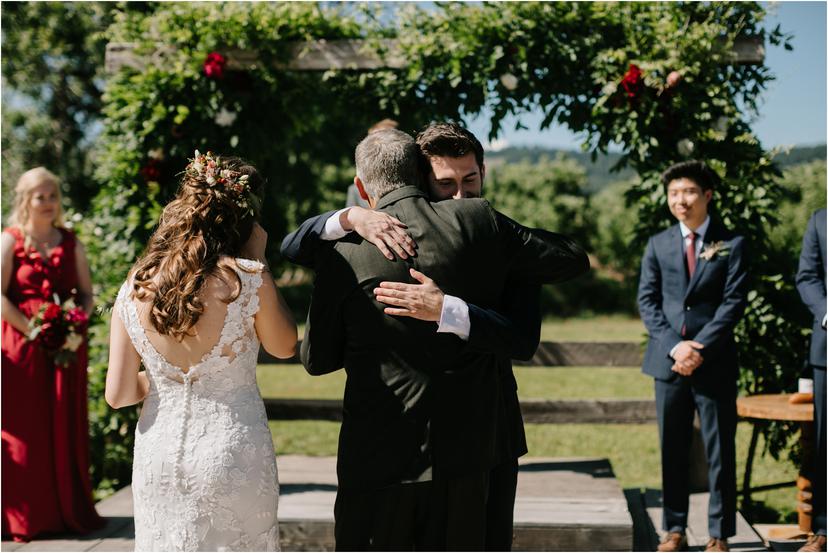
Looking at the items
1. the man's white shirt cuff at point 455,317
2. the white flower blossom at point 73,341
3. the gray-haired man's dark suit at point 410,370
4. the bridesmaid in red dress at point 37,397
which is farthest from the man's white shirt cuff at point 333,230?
the bridesmaid in red dress at point 37,397

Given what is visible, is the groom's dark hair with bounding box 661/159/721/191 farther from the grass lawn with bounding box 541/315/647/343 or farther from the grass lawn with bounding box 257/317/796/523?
the grass lawn with bounding box 541/315/647/343

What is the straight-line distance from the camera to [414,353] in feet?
8.60

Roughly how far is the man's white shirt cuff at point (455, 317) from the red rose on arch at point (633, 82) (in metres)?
3.53

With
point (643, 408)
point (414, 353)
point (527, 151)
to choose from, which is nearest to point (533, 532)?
point (643, 408)

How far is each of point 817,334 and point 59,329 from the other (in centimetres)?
422

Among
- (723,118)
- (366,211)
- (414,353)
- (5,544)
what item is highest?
(723,118)

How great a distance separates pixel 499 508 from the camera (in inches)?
111

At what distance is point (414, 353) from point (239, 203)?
837mm

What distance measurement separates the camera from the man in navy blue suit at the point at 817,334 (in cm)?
457

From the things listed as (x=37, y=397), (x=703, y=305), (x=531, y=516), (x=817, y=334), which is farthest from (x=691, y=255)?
(x=37, y=397)

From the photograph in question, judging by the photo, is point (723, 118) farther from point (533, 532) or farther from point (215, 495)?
point (215, 495)

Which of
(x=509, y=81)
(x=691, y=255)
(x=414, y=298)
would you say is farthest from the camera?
(x=509, y=81)

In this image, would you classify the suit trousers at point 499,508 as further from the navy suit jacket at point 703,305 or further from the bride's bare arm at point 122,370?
the navy suit jacket at point 703,305

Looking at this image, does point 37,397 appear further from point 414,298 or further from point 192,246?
point 414,298
